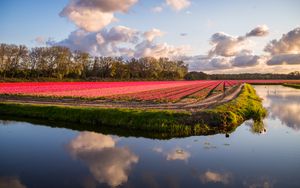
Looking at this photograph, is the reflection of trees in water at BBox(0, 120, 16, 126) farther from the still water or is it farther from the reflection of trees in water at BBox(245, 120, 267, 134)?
the reflection of trees in water at BBox(245, 120, 267, 134)

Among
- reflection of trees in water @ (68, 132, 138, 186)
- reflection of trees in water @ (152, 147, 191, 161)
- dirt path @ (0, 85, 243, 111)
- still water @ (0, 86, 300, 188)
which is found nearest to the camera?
still water @ (0, 86, 300, 188)

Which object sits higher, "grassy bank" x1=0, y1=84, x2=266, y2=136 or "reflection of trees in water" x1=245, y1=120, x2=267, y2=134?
"grassy bank" x1=0, y1=84, x2=266, y2=136

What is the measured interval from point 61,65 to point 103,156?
8786 centimetres

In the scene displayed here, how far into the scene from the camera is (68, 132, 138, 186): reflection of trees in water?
12.9 m

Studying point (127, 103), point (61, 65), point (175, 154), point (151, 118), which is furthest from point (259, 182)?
point (61, 65)

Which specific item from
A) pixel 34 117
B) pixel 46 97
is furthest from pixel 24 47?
pixel 34 117

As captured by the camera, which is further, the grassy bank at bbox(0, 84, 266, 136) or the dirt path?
the dirt path

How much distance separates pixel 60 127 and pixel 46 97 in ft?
49.4

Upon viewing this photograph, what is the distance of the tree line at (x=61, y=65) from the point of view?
9089cm

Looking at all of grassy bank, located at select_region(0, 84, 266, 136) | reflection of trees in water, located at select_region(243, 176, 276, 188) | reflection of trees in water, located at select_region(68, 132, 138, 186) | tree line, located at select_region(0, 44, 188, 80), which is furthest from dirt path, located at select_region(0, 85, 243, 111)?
tree line, located at select_region(0, 44, 188, 80)

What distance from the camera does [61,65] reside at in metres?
99.2

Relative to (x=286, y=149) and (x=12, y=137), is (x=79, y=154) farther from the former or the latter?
(x=286, y=149)

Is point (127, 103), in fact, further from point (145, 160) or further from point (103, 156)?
point (145, 160)

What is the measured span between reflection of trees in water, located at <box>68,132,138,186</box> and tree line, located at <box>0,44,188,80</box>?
231 feet
